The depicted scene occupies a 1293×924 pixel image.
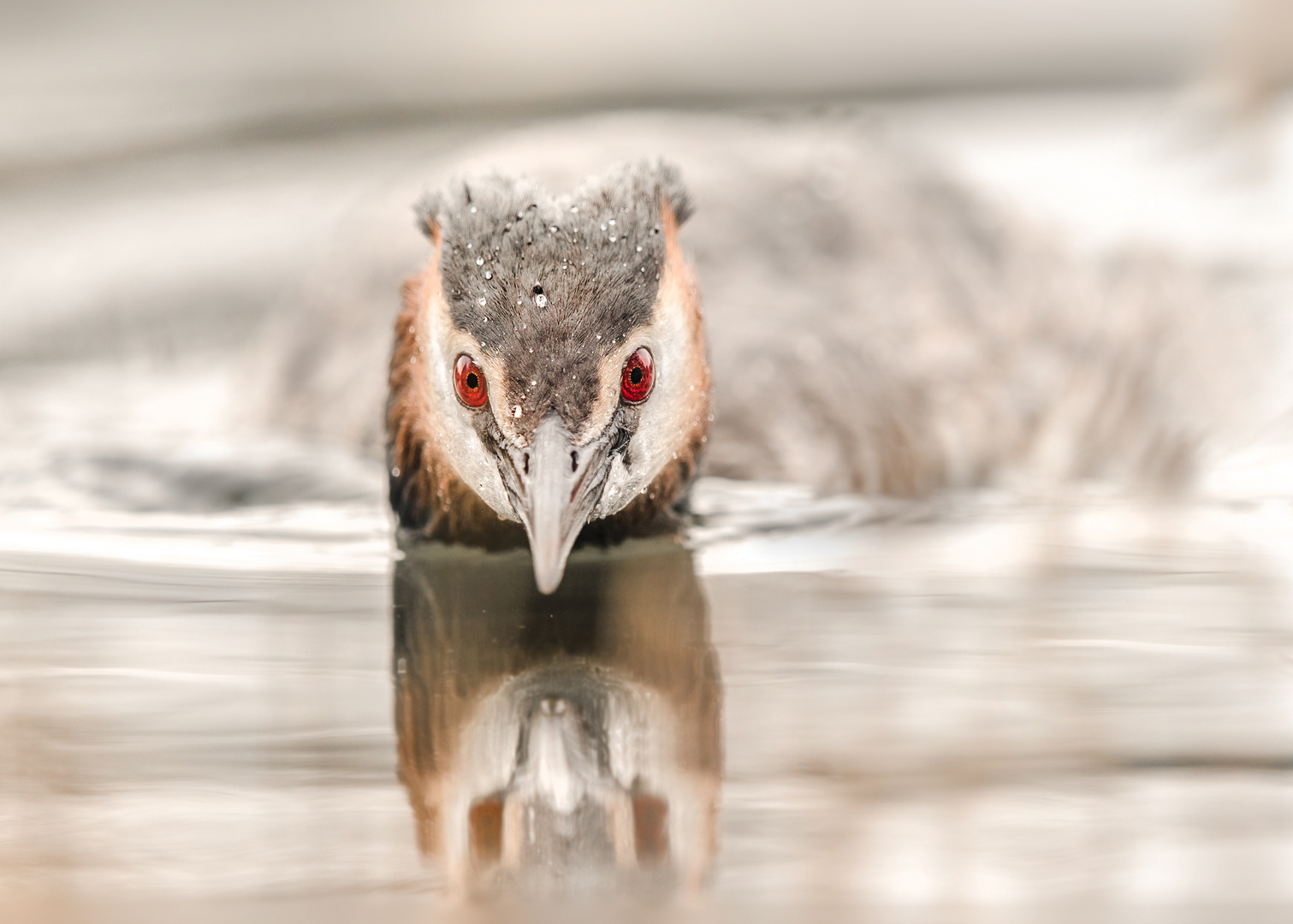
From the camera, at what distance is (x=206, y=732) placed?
181cm

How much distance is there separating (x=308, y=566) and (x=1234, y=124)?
4.38 meters

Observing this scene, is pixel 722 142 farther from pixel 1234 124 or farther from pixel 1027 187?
pixel 1234 124

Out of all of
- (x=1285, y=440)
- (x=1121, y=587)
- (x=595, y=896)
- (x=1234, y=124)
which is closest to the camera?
(x=595, y=896)

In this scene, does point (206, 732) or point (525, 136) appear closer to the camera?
point (206, 732)

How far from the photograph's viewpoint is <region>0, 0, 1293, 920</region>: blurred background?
1.53 m

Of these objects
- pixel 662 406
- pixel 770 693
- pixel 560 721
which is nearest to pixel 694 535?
pixel 662 406

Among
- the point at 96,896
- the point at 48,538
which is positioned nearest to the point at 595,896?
the point at 96,896

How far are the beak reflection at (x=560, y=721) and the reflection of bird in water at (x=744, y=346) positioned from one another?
141 millimetres

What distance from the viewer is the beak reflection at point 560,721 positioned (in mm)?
1492

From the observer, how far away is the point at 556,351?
2152mm

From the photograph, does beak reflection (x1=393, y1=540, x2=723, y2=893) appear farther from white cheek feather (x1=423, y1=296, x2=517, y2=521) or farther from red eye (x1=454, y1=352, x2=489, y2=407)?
red eye (x1=454, y1=352, x2=489, y2=407)

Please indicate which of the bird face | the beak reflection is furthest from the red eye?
the beak reflection

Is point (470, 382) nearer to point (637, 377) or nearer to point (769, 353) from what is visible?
point (637, 377)

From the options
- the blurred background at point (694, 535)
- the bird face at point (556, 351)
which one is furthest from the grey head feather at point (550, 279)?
the blurred background at point (694, 535)
